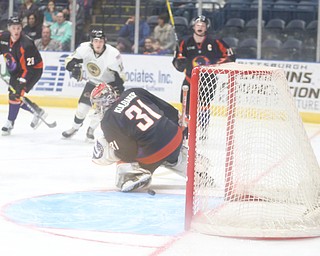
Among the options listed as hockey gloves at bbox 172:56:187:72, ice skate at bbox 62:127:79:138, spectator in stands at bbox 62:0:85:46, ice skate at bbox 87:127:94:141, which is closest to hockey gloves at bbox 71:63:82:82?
ice skate at bbox 87:127:94:141

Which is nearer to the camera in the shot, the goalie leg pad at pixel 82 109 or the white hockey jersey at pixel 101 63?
the white hockey jersey at pixel 101 63

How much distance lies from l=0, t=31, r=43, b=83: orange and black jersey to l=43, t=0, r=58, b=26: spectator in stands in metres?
3.10

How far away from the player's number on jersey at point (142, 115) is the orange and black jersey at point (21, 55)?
10.7 ft

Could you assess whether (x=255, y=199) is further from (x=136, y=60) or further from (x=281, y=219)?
(x=136, y=60)

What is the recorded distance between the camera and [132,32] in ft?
34.8

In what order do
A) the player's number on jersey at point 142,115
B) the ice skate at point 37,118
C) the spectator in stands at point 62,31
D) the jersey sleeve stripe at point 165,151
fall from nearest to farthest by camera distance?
the player's number on jersey at point 142,115 → the jersey sleeve stripe at point 165,151 → the ice skate at point 37,118 → the spectator in stands at point 62,31

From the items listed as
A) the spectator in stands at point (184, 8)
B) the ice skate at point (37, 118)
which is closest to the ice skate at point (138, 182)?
the ice skate at point (37, 118)

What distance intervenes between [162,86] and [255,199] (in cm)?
602

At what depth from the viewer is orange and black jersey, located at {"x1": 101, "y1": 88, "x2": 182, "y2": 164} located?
4.55 meters

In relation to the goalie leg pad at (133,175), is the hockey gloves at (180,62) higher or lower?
higher

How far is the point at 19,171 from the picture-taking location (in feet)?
18.6

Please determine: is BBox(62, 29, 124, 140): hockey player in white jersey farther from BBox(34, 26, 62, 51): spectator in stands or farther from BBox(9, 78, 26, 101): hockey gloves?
BBox(34, 26, 62, 51): spectator in stands

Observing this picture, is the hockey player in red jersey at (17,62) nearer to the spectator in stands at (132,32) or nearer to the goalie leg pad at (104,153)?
the spectator in stands at (132,32)

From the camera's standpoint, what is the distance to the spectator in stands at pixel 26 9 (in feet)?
35.7
